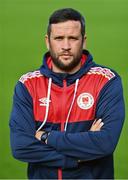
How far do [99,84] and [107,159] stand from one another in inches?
14.7

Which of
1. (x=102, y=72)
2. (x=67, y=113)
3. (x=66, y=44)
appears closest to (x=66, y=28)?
(x=66, y=44)

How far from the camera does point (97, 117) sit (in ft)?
7.41

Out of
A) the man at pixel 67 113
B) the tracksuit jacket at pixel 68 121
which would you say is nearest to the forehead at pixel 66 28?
the man at pixel 67 113

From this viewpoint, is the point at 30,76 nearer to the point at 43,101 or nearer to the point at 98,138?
the point at 43,101

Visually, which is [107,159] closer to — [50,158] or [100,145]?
[100,145]

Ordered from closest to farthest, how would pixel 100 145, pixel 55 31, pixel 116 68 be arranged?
pixel 100 145
pixel 55 31
pixel 116 68

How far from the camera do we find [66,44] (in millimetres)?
2273

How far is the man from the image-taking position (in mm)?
2182

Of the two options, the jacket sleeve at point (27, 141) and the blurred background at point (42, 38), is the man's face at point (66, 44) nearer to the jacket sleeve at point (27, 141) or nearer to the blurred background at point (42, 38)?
the jacket sleeve at point (27, 141)

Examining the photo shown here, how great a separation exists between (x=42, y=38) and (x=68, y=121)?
1.29 metres

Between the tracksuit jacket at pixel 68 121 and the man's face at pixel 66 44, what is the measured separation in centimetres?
6

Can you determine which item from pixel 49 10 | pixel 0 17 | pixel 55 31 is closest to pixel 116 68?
pixel 49 10

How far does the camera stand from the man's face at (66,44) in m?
2.29

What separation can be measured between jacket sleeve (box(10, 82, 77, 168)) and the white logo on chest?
0.81 feet
